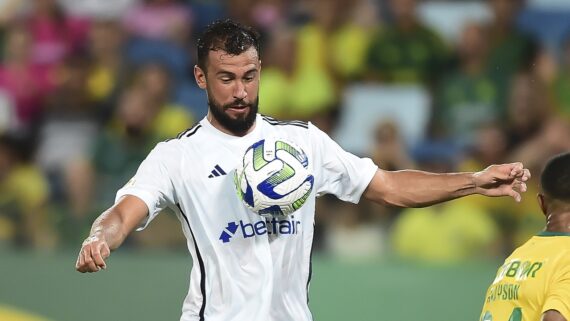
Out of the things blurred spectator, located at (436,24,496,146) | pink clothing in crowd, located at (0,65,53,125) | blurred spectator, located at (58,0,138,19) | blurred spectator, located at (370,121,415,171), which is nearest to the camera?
blurred spectator, located at (370,121,415,171)

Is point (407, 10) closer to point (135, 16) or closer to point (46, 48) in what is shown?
point (135, 16)

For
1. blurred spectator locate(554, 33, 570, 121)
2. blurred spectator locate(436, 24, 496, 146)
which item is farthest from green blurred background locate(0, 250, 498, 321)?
blurred spectator locate(554, 33, 570, 121)

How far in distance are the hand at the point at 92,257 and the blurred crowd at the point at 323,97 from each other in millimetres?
3738

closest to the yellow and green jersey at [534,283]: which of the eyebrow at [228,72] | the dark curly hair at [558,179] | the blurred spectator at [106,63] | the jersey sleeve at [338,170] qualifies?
the dark curly hair at [558,179]

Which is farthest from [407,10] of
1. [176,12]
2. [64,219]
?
[64,219]

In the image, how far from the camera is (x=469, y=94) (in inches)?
341

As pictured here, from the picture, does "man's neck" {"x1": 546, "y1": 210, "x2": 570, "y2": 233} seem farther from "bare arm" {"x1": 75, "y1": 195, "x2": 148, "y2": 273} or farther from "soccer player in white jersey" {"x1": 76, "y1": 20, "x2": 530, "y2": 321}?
"bare arm" {"x1": 75, "y1": 195, "x2": 148, "y2": 273}

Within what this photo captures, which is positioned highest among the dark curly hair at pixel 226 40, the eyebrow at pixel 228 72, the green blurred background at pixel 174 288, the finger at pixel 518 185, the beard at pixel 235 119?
the dark curly hair at pixel 226 40

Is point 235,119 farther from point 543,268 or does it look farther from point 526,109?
point 526,109

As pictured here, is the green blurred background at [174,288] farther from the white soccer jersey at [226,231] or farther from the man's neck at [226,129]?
the man's neck at [226,129]

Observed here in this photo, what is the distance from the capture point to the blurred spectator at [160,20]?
984 centimetres

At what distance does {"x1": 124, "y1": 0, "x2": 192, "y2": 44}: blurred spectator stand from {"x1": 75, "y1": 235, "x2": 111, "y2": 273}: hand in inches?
224

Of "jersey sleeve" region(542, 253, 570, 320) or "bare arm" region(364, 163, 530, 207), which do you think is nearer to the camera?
"jersey sleeve" region(542, 253, 570, 320)

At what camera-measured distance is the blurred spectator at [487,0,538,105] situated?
8586 mm
